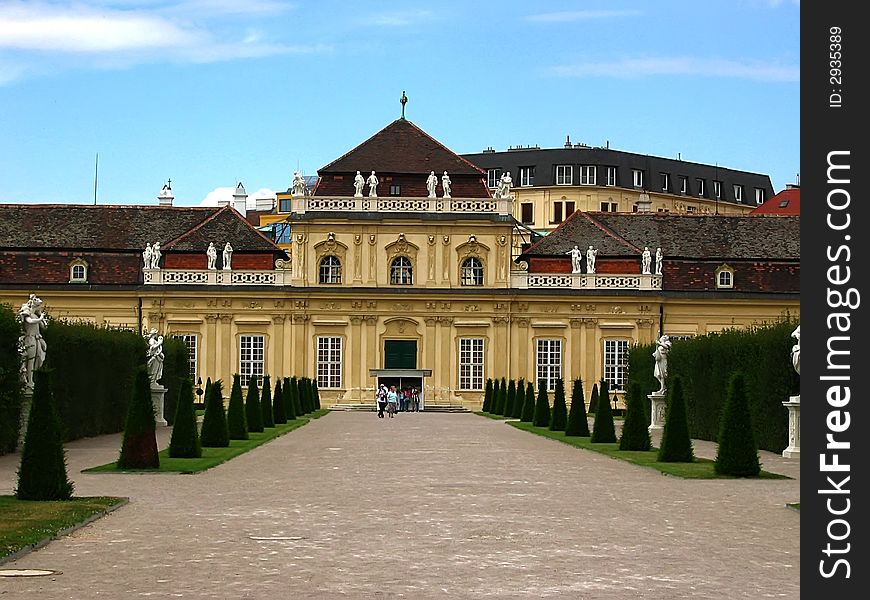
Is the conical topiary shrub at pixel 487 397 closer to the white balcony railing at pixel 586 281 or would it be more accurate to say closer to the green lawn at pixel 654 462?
the white balcony railing at pixel 586 281

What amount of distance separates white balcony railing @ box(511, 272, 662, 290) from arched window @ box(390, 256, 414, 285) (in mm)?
4400

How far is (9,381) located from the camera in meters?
27.0

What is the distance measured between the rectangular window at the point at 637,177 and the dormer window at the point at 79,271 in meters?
49.7

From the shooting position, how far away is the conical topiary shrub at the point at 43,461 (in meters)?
17.4

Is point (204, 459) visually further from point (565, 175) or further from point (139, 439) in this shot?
point (565, 175)

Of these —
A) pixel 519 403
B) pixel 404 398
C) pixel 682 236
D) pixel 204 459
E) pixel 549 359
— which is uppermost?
pixel 682 236

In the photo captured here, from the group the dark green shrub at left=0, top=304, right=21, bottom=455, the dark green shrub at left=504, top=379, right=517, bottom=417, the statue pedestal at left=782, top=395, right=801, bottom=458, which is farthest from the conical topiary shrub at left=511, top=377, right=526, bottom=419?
the dark green shrub at left=0, top=304, right=21, bottom=455

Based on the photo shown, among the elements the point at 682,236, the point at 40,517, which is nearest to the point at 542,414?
the point at 682,236

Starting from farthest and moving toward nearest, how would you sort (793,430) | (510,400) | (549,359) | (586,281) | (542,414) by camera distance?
(549,359), (586,281), (510,400), (542,414), (793,430)

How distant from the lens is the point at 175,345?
50.3 meters

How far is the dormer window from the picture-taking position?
2613 inches

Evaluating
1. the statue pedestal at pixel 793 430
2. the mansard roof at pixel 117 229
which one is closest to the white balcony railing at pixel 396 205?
the mansard roof at pixel 117 229

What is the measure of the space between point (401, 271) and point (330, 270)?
303 centimetres

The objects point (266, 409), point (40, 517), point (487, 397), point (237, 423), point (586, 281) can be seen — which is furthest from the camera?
point (586, 281)
